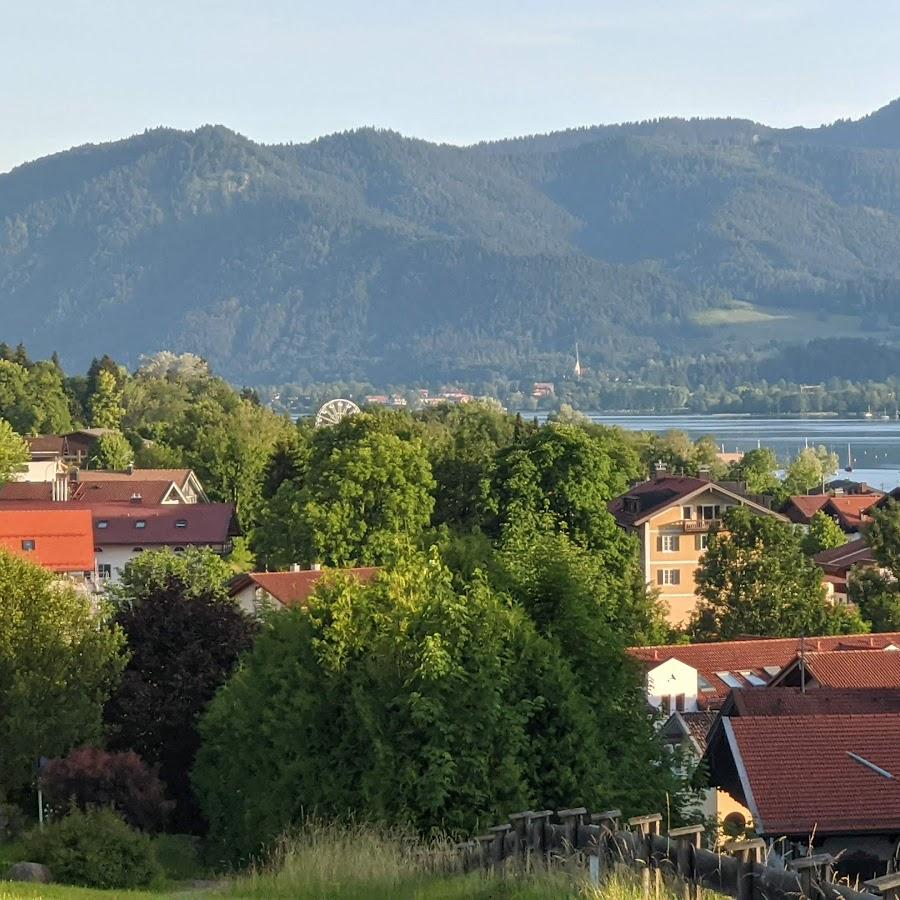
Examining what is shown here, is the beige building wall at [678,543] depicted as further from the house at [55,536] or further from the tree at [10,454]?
the tree at [10,454]

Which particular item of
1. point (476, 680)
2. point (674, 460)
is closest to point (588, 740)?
point (476, 680)

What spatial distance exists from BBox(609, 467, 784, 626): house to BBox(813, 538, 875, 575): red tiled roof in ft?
9.22

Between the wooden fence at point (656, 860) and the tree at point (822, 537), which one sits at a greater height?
the tree at point (822, 537)

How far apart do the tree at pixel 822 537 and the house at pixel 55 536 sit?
27853 mm

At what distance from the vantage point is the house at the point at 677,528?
63938 mm

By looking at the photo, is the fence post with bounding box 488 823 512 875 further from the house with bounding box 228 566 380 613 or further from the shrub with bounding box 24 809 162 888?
the house with bounding box 228 566 380 613

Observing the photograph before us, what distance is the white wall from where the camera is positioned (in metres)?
34.7

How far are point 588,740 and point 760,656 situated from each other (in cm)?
1770

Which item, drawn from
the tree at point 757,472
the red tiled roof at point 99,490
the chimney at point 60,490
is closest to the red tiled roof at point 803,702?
the chimney at point 60,490

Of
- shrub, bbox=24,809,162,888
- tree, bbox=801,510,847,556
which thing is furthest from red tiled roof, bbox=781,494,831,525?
shrub, bbox=24,809,162,888

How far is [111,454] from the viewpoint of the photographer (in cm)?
9600

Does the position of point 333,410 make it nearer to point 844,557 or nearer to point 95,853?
point 844,557

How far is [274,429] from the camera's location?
91.5 meters

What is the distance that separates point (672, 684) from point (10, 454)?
147 feet
